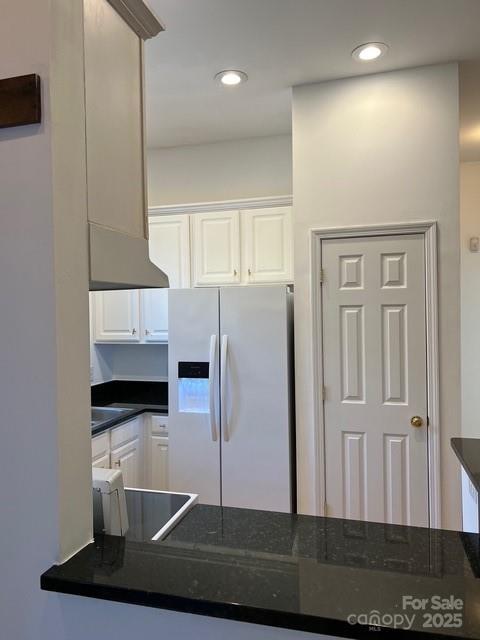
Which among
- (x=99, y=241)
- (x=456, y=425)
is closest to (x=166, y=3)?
(x=99, y=241)

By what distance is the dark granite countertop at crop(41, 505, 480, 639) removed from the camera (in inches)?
31.9

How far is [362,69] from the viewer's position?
2.61 metres

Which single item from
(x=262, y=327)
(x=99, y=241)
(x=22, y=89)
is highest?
(x=22, y=89)

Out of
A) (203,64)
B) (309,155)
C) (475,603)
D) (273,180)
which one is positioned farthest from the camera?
(273,180)

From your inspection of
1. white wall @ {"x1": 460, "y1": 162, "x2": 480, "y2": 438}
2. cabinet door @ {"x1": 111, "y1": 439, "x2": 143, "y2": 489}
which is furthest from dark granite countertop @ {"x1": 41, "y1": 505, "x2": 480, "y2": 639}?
white wall @ {"x1": 460, "y1": 162, "x2": 480, "y2": 438}

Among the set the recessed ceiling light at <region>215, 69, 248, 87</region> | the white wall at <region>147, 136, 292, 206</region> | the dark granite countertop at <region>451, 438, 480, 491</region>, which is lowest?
the dark granite countertop at <region>451, 438, 480, 491</region>

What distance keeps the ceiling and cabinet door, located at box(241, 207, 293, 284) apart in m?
0.70

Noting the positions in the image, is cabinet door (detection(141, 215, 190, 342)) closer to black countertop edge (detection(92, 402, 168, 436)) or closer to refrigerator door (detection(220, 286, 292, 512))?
black countertop edge (detection(92, 402, 168, 436))

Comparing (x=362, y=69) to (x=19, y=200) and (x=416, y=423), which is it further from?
(x=19, y=200)

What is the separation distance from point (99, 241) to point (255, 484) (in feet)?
7.30

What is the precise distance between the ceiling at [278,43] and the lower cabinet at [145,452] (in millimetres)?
2200

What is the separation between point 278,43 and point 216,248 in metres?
1.41

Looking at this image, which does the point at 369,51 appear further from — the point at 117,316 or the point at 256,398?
the point at 117,316

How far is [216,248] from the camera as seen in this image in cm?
337
